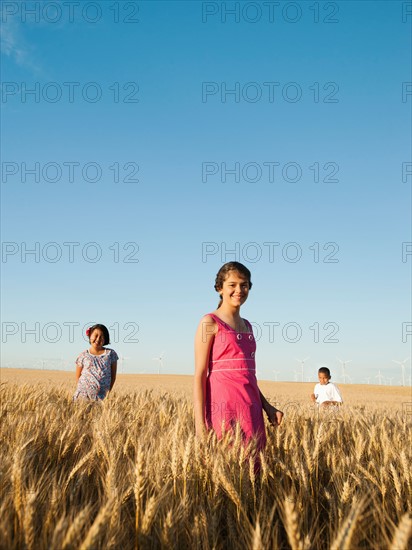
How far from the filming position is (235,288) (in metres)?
3.30

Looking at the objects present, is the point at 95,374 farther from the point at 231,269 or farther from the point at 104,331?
the point at 231,269

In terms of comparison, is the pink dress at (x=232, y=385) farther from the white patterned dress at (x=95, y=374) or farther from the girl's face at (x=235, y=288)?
the white patterned dress at (x=95, y=374)

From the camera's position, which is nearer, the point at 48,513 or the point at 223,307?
the point at 48,513

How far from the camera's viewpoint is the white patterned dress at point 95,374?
6254mm

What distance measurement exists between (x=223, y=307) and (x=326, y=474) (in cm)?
125

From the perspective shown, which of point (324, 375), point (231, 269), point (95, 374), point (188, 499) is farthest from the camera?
point (324, 375)

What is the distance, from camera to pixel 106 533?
1.38 metres

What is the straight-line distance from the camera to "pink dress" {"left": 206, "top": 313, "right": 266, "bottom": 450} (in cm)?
315

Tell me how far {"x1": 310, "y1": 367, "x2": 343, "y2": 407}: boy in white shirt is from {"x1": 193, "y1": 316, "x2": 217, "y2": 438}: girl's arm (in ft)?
20.9

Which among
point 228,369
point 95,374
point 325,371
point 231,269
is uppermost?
point 231,269

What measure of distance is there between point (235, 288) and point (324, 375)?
6831 millimetres

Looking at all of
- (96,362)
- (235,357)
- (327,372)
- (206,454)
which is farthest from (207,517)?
(327,372)

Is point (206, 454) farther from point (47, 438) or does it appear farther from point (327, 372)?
point (327, 372)

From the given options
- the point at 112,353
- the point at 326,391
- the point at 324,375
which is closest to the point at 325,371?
the point at 324,375
